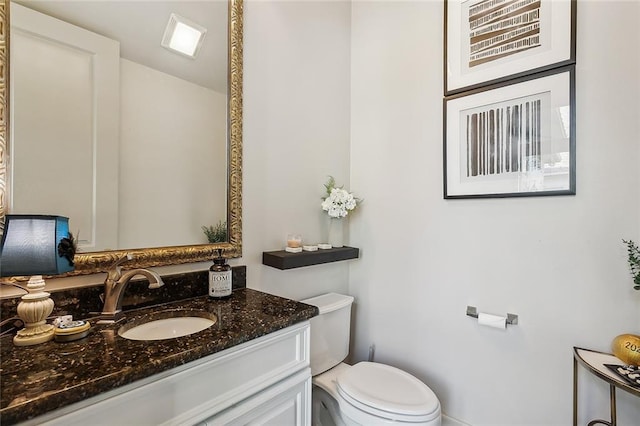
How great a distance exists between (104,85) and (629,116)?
197cm

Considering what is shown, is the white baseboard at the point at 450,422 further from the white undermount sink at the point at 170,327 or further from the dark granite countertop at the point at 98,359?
the white undermount sink at the point at 170,327

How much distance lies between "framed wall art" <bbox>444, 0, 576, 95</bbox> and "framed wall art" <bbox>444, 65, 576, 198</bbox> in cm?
5

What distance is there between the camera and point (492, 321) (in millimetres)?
1404

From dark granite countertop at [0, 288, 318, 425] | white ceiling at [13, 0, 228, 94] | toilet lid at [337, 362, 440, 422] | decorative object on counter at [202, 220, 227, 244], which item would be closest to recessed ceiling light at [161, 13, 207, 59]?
white ceiling at [13, 0, 228, 94]

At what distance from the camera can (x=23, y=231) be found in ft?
2.61

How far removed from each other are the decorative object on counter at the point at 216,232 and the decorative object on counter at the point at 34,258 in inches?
20.6

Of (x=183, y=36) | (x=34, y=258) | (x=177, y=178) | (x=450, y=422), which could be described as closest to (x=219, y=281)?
(x=177, y=178)

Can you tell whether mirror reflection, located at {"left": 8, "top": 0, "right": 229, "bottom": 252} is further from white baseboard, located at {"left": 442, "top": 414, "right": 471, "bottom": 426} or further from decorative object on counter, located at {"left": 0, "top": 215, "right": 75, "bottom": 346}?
white baseboard, located at {"left": 442, "top": 414, "right": 471, "bottom": 426}

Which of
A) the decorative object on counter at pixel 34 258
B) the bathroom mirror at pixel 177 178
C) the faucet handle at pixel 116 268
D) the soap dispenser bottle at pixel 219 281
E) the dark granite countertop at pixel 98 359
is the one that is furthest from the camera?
the soap dispenser bottle at pixel 219 281

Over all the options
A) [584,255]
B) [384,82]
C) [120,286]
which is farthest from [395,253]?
[120,286]

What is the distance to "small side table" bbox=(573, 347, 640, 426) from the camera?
39.7 inches

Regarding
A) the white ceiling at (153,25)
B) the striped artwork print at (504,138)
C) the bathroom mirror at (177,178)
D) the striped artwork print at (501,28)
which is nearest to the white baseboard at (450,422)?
the striped artwork print at (504,138)

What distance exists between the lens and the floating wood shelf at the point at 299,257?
144 centimetres

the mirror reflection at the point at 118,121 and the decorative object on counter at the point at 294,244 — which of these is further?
the decorative object on counter at the point at 294,244
